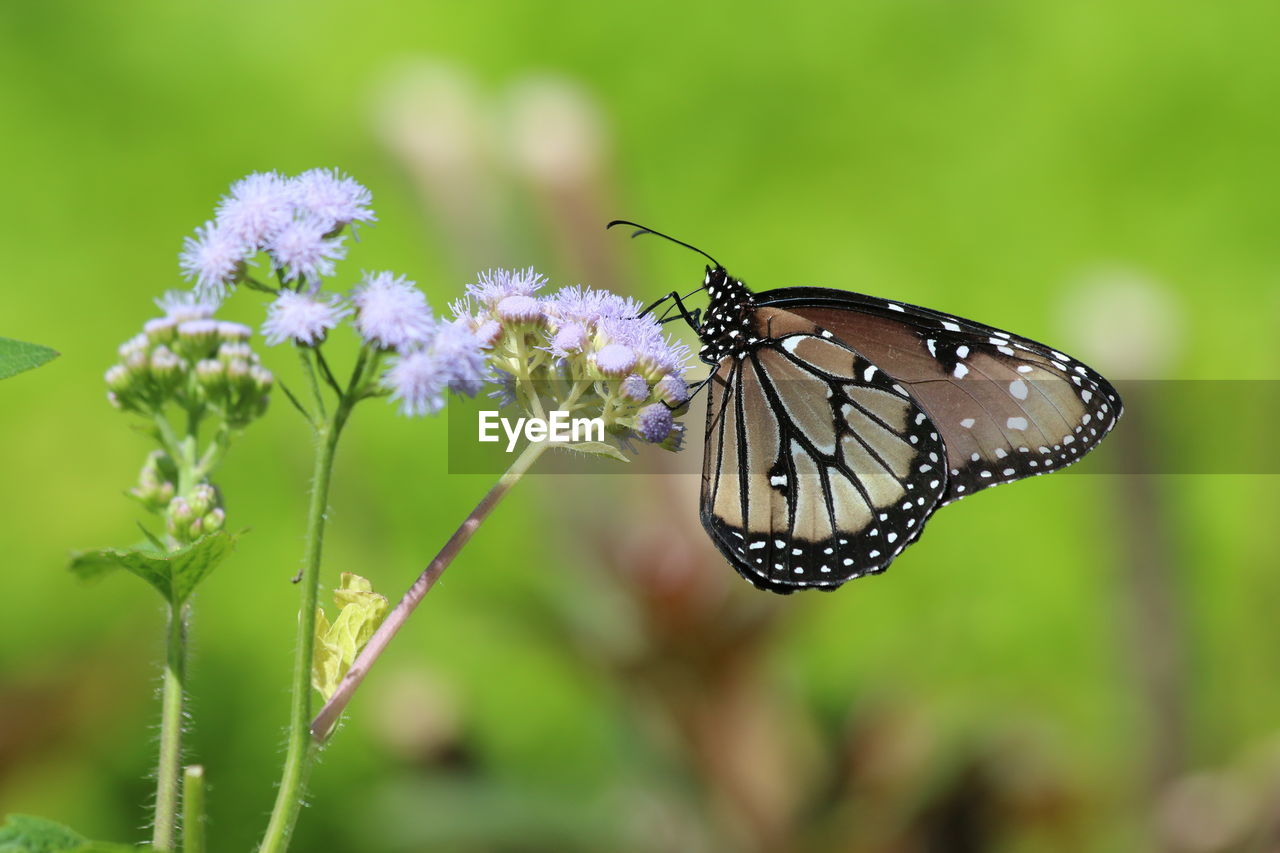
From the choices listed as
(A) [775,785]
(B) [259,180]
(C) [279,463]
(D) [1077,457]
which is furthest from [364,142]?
(B) [259,180]

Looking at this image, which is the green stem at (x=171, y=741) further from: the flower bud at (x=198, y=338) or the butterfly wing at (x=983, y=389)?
the butterfly wing at (x=983, y=389)

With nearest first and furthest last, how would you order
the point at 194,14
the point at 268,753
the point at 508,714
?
the point at 268,753
the point at 508,714
the point at 194,14

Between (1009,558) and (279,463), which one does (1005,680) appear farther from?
(279,463)

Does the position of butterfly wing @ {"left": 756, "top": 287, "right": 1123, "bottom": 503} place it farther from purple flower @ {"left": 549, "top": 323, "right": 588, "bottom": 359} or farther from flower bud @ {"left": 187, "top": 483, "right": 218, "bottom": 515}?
flower bud @ {"left": 187, "top": 483, "right": 218, "bottom": 515}

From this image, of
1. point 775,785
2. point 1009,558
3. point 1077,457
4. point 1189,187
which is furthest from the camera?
point 1189,187

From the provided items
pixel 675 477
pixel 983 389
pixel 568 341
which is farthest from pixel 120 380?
pixel 675 477

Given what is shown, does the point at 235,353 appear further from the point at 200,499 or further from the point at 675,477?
the point at 675,477

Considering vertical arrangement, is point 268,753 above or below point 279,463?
below
